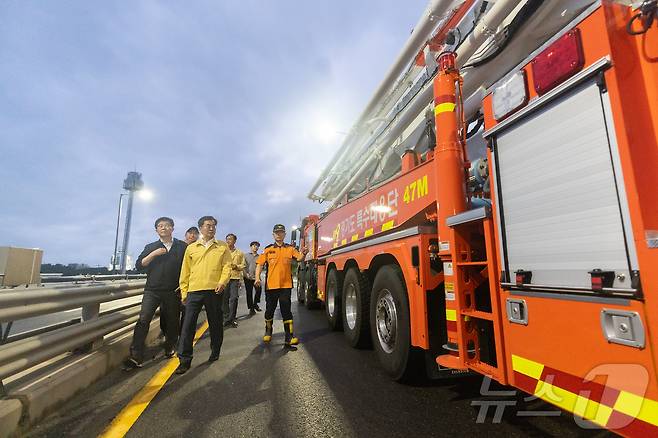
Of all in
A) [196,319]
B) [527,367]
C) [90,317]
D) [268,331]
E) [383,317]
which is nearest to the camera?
[527,367]

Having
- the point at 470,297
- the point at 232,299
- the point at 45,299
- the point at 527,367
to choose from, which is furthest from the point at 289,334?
the point at 527,367

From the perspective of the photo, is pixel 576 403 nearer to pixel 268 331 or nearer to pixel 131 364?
pixel 131 364

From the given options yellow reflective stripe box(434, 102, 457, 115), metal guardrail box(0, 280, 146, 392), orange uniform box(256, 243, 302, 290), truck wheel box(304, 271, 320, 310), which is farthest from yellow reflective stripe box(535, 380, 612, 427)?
truck wheel box(304, 271, 320, 310)

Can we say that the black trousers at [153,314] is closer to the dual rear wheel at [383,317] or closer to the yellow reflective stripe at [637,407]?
the dual rear wheel at [383,317]

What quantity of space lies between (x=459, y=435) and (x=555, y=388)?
2.86ft

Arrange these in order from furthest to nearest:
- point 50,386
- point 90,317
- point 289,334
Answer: point 289,334 < point 90,317 < point 50,386

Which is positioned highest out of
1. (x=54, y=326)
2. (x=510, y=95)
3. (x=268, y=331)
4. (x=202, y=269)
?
(x=510, y=95)

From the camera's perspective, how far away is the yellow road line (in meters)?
2.45

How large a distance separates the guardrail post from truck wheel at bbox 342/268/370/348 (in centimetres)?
312

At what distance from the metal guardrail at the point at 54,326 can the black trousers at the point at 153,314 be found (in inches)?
12.6

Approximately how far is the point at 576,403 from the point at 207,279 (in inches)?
156

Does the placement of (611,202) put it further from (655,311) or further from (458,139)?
(458,139)

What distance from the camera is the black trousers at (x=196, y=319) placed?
13.4 ft

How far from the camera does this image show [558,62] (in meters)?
1.91
